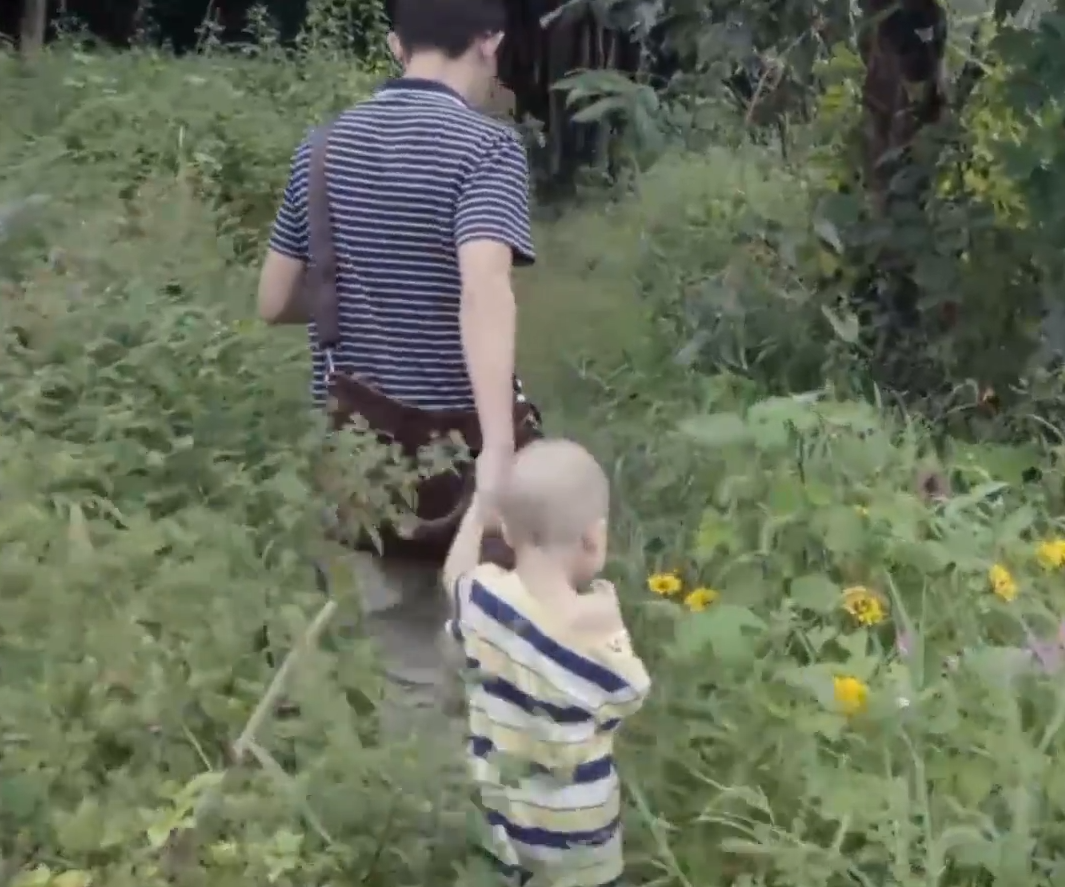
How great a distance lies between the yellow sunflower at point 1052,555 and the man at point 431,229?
1198mm

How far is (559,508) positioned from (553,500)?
0.04 feet

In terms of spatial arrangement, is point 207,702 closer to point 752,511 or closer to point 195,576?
point 195,576

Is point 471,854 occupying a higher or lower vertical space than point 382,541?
lower

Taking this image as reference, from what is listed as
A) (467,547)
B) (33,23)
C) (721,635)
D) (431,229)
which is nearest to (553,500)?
(467,547)

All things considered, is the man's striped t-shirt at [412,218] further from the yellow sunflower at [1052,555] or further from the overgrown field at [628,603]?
the yellow sunflower at [1052,555]

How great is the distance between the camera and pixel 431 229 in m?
2.36

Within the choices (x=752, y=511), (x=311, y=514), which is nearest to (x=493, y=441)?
(x=311, y=514)

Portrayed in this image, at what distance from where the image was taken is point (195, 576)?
8.48 ft

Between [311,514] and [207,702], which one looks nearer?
[207,702]

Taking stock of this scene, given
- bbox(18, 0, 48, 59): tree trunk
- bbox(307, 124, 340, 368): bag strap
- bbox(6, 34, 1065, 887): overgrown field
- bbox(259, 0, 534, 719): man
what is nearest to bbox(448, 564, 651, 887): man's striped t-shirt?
bbox(6, 34, 1065, 887): overgrown field

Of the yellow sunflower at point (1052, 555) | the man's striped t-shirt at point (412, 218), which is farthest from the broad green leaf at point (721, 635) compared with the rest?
the yellow sunflower at point (1052, 555)

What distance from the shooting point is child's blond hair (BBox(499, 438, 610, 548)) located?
1.87 m

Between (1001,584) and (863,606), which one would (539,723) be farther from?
(1001,584)

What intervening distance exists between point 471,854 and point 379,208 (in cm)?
101
